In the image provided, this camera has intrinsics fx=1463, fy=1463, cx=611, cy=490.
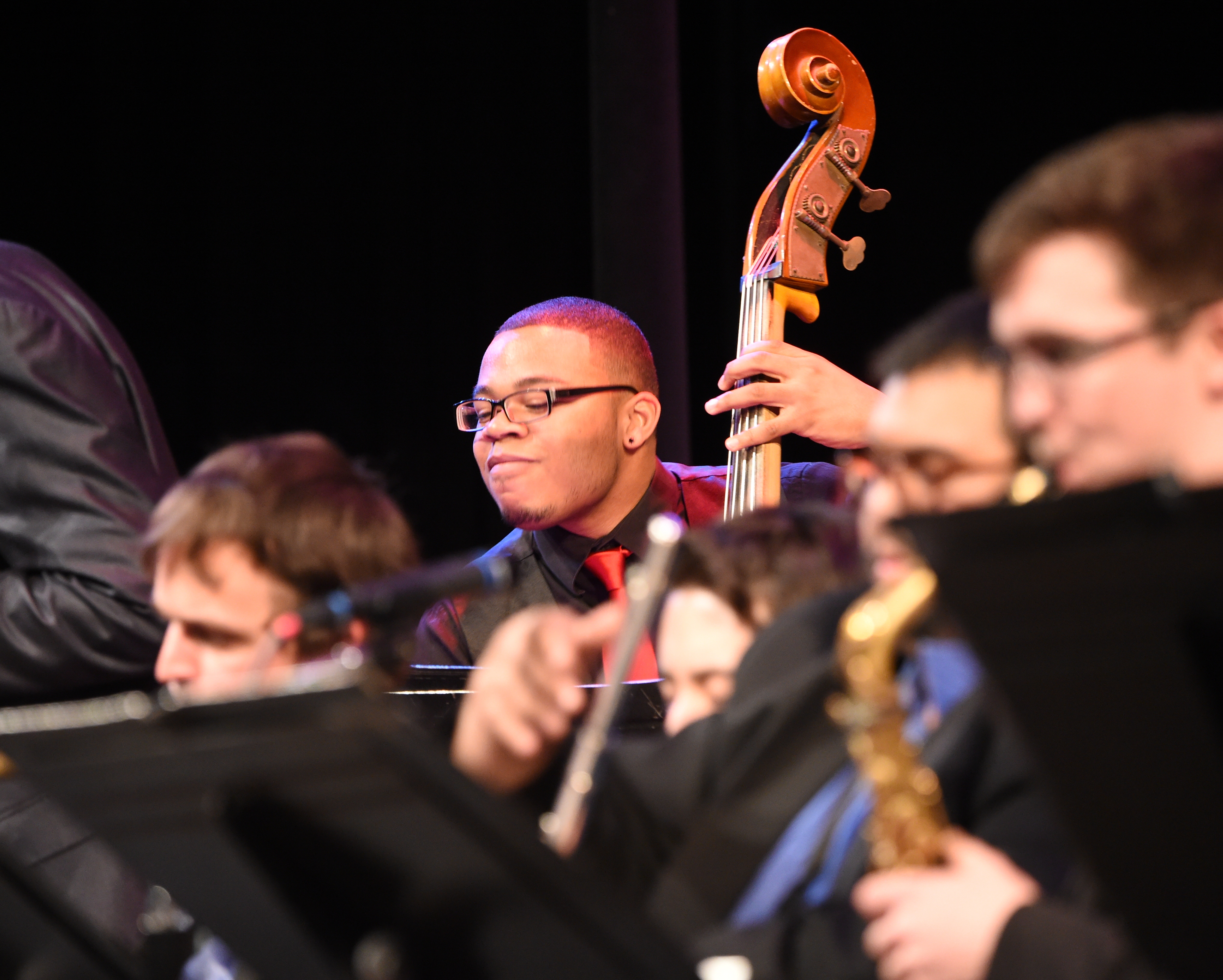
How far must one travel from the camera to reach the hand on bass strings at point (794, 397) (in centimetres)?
264

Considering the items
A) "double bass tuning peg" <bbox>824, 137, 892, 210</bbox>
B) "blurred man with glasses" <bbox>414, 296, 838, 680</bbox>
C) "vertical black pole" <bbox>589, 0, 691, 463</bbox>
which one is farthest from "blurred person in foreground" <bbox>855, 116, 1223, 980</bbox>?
"vertical black pole" <bbox>589, 0, 691, 463</bbox>

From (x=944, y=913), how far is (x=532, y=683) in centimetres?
44

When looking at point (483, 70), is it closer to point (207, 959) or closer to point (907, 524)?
point (207, 959)

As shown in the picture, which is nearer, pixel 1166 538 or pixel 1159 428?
pixel 1166 538

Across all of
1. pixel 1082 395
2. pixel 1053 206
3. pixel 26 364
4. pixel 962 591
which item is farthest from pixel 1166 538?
pixel 26 364

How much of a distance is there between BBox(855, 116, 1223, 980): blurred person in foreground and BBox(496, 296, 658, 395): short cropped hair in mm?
2104

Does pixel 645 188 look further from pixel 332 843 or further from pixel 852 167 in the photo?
pixel 332 843

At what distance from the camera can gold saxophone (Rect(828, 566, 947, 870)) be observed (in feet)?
3.84

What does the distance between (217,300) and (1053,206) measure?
3673 mm

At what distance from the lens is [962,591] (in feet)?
2.96

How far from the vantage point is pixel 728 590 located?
1544 mm

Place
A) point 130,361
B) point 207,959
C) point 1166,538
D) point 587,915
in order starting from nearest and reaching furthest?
Result: point 1166,538 < point 587,915 < point 207,959 < point 130,361

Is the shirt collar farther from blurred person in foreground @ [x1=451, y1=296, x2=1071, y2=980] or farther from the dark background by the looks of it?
blurred person in foreground @ [x1=451, y1=296, x2=1071, y2=980]

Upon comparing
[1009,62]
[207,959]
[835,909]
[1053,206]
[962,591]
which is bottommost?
[207,959]
